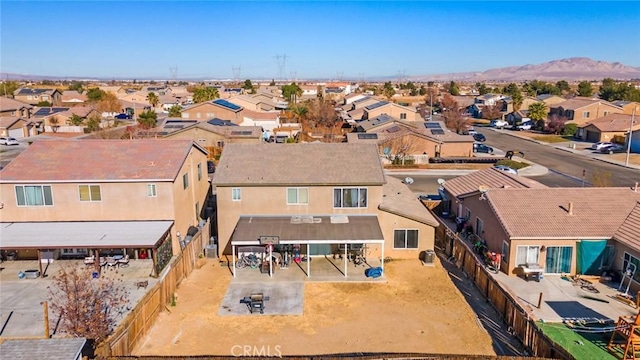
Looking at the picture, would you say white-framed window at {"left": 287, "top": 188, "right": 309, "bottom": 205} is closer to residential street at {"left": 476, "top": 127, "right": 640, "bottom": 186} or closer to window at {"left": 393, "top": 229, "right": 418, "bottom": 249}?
window at {"left": 393, "top": 229, "right": 418, "bottom": 249}

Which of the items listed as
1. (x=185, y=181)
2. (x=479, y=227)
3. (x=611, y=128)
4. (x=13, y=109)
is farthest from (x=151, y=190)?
(x=13, y=109)

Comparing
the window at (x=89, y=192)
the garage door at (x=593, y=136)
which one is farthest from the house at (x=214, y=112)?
the garage door at (x=593, y=136)

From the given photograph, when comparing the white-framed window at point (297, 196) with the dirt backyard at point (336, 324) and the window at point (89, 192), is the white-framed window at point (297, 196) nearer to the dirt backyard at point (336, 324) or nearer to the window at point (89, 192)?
the dirt backyard at point (336, 324)

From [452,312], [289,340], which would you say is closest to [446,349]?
[452,312]

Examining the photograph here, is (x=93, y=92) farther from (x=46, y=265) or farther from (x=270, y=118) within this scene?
(x=46, y=265)

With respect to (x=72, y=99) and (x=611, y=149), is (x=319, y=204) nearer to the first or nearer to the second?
(x=611, y=149)

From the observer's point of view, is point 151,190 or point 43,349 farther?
point 151,190

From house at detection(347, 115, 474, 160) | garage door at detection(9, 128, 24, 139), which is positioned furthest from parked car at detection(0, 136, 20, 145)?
house at detection(347, 115, 474, 160)
